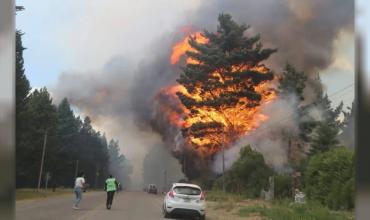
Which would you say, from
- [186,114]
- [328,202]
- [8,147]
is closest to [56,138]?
[186,114]

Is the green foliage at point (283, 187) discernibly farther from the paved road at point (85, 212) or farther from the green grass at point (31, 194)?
the green grass at point (31, 194)

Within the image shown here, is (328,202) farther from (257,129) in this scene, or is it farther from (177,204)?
(257,129)

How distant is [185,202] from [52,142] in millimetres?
65464


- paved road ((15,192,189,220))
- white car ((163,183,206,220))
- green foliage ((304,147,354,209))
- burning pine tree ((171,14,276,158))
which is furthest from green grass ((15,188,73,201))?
green foliage ((304,147,354,209))

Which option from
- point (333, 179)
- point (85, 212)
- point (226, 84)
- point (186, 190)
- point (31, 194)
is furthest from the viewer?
point (226, 84)

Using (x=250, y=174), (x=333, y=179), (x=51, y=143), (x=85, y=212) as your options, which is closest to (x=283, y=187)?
(x=250, y=174)

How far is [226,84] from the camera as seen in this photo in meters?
61.5

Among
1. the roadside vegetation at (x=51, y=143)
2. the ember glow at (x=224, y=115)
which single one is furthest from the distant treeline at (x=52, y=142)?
the ember glow at (x=224, y=115)

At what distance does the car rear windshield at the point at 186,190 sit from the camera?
2281 cm

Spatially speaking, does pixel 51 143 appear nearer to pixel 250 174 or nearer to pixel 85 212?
pixel 250 174

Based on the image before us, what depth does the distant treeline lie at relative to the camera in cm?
6427

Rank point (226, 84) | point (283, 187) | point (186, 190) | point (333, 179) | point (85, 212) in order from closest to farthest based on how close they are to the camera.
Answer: point (186, 190)
point (85, 212)
point (333, 179)
point (283, 187)
point (226, 84)

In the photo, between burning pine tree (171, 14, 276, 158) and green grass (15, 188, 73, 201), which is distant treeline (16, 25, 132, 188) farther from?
burning pine tree (171, 14, 276, 158)

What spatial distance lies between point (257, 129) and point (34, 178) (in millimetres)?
38249
